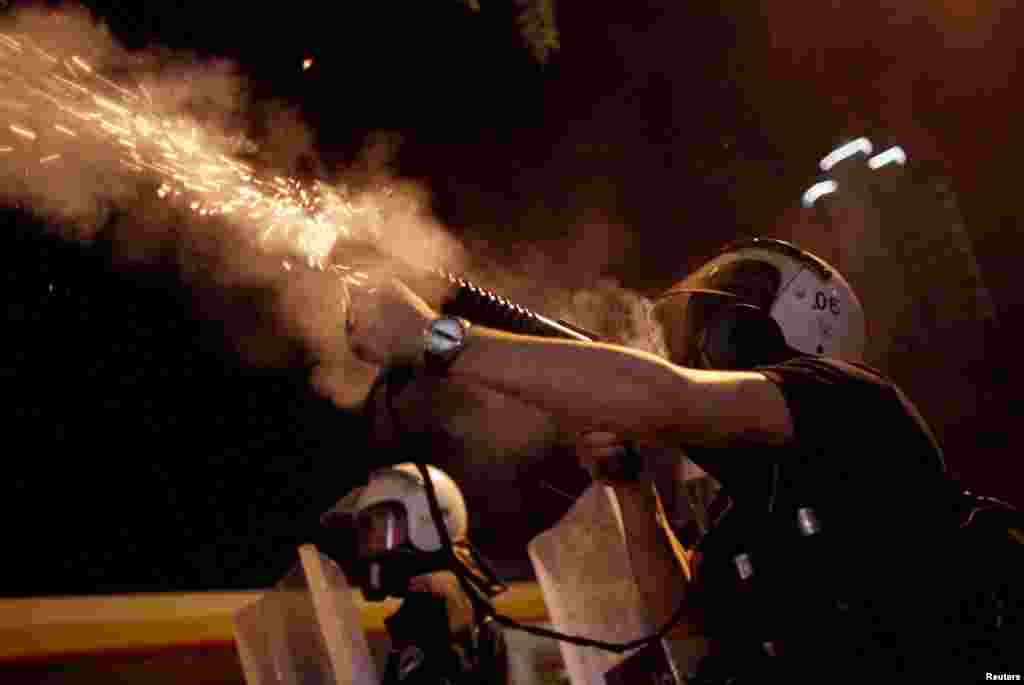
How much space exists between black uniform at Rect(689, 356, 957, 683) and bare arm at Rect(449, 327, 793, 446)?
0.11m

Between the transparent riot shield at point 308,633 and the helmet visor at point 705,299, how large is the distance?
1768mm

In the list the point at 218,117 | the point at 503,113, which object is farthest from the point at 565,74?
the point at 218,117

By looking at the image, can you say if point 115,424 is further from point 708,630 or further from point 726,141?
point 726,141

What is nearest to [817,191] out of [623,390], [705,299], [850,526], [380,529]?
[380,529]

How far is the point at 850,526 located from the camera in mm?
1796

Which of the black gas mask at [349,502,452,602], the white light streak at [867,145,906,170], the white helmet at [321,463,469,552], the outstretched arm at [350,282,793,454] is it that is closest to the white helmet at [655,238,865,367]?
the outstretched arm at [350,282,793,454]

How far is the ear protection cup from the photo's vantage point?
2.16m

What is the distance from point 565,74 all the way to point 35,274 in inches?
195

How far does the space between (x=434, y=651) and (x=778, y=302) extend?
2140mm

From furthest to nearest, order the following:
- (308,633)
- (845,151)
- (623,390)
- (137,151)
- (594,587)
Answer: (845,151) < (308,633) < (137,151) < (594,587) < (623,390)

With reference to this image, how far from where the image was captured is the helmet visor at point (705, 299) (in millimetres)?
2282

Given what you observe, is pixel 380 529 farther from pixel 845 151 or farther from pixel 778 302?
pixel 845 151

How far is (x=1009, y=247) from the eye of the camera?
5.86m

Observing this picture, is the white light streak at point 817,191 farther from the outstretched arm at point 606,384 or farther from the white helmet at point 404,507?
the outstretched arm at point 606,384
